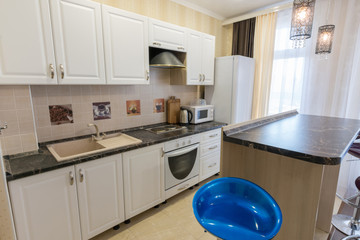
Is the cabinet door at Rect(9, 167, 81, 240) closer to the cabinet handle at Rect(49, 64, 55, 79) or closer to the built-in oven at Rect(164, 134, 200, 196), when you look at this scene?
→ the cabinet handle at Rect(49, 64, 55, 79)

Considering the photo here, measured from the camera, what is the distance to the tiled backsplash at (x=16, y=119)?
4.91 ft

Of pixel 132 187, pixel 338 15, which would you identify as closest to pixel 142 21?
pixel 132 187

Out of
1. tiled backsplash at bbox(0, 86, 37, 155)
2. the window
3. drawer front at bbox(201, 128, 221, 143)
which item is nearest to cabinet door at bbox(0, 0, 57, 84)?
tiled backsplash at bbox(0, 86, 37, 155)

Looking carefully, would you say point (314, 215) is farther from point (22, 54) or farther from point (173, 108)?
point (22, 54)

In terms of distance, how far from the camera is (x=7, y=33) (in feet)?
4.41

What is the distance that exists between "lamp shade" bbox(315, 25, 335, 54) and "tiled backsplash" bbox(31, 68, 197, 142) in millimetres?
1870

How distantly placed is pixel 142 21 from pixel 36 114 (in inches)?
57.6

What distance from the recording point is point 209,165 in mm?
2811

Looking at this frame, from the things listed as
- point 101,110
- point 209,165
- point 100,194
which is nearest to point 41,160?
point 100,194

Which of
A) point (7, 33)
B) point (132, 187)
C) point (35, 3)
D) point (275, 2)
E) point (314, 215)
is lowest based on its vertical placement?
point (132, 187)

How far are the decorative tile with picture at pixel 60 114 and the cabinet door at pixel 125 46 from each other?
1.83ft

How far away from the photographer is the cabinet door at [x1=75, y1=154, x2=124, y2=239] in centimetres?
161

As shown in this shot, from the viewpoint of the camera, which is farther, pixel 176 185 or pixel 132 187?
pixel 176 185

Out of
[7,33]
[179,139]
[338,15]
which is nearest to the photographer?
[7,33]
